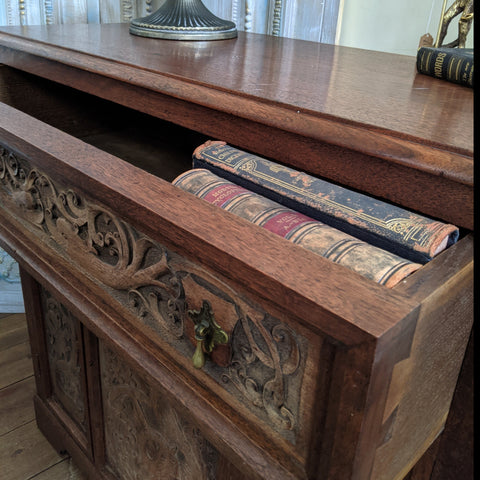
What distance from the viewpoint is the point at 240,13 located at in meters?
1.36

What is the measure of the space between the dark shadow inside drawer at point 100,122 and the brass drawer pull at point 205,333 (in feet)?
1.70

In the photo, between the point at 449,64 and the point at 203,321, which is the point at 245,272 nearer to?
the point at 203,321

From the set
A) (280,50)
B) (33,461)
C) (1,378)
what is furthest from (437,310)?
(1,378)

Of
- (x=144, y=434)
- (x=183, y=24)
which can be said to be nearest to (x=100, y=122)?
(x=183, y=24)

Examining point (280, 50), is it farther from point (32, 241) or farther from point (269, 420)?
point (269, 420)

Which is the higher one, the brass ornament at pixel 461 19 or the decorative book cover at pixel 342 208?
the brass ornament at pixel 461 19

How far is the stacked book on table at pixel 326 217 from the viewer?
406 millimetres

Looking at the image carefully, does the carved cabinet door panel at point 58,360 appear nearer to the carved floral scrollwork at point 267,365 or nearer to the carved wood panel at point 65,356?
the carved wood panel at point 65,356

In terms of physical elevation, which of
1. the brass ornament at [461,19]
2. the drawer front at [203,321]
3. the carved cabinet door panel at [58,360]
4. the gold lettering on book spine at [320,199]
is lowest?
the carved cabinet door panel at [58,360]

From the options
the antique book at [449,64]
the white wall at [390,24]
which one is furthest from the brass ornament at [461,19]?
the white wall at [390,24]

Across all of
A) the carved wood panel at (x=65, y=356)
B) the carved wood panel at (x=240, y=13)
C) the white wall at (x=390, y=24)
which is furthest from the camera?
the carved wood panel at (x=240, y=13)

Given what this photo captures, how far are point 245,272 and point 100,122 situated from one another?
828mm

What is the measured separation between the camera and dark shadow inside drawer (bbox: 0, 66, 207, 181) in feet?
3.26

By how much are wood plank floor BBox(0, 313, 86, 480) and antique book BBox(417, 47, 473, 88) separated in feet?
3.14
